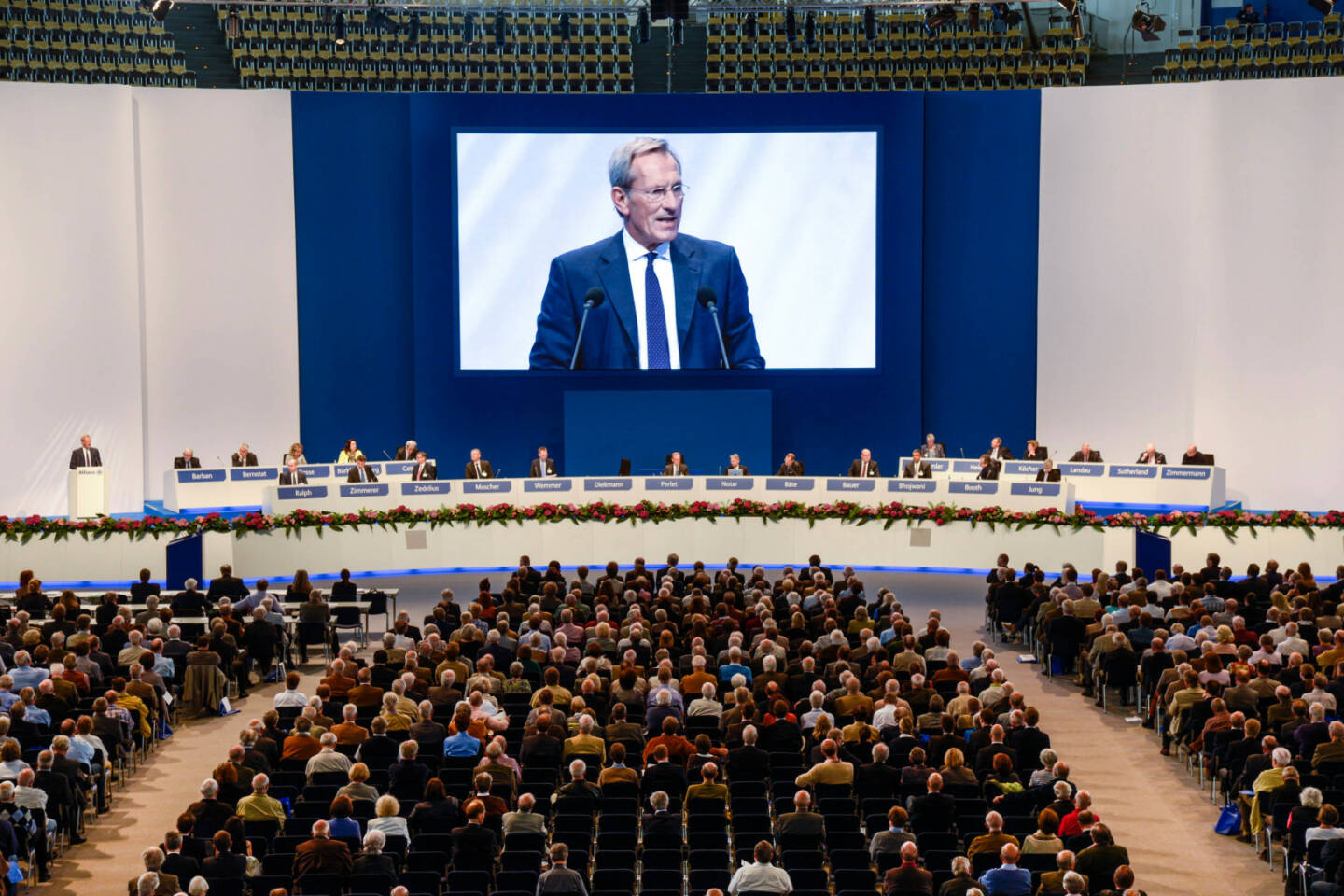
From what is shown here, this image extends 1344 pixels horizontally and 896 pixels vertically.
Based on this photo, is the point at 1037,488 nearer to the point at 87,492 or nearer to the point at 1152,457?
the point at 1152,457

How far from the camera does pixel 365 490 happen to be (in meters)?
22.7

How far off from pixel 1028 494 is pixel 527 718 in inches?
465

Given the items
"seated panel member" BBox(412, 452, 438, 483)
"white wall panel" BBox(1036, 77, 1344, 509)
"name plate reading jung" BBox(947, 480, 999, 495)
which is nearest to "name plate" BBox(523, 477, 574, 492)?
"seated panel member" BBox(412, 452, 438, 483)

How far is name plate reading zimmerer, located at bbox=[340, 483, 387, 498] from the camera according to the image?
22.6 metres

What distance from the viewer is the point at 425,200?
28453mm

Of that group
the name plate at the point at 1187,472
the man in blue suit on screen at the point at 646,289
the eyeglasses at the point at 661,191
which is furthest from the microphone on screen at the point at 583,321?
the name plate at the point at 1187,472

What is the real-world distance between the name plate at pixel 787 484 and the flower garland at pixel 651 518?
0.92 ft

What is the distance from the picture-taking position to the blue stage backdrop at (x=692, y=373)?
2814 cm

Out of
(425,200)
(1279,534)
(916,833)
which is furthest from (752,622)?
(425,200)

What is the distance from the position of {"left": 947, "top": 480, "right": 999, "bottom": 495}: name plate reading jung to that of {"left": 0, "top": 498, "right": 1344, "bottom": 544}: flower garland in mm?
257

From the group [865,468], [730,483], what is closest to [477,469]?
[730,483]

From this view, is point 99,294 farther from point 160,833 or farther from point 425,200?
point 160,833

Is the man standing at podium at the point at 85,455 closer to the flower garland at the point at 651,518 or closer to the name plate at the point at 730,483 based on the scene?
the flower garland at the point at 651,518

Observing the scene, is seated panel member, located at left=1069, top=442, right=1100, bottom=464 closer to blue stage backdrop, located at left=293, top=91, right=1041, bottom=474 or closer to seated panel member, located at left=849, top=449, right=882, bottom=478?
blue stage backdrop, located at left=293, top=91, right=1041, bottom=474
